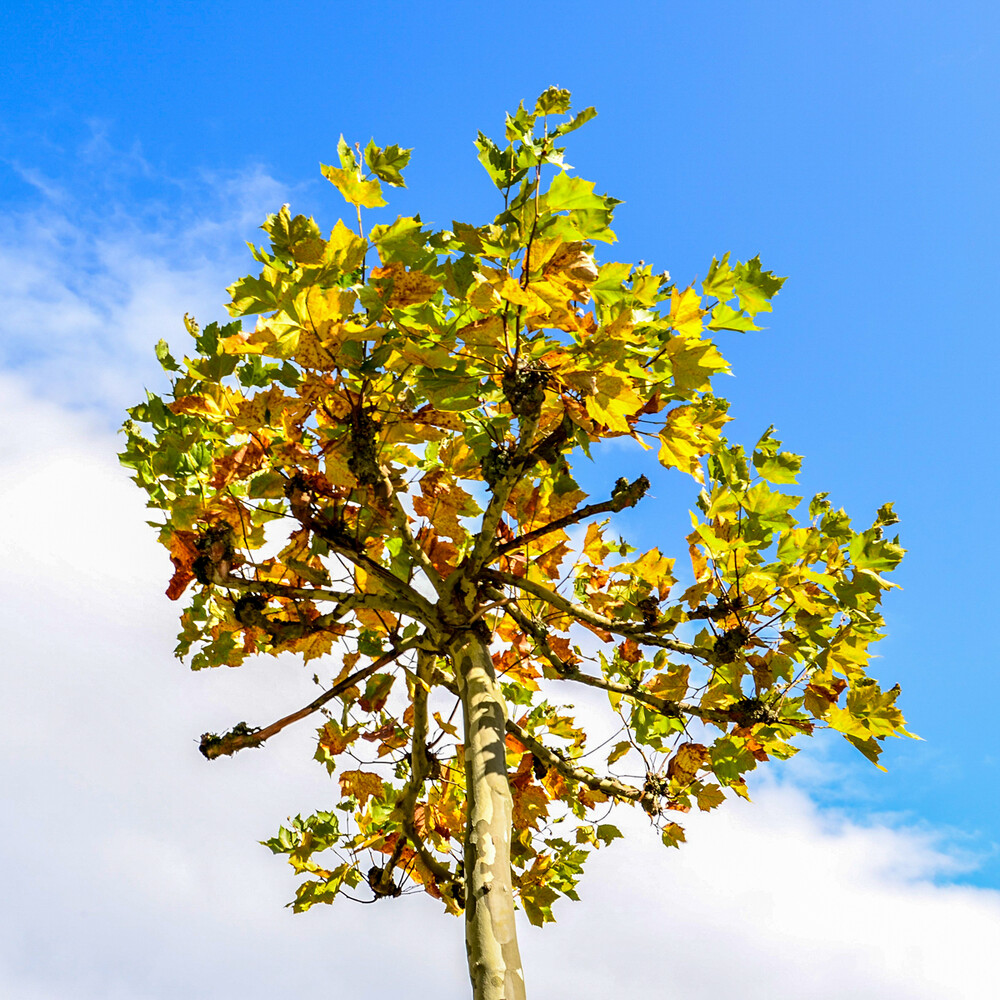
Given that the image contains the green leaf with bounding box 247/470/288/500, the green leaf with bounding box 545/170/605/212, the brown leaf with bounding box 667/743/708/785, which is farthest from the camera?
the brown leaf with bounding box 667/743/708/785

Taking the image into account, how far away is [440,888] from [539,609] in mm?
1744

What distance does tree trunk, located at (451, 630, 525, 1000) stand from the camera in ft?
7.89

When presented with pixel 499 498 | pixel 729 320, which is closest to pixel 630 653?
pixel 499 498

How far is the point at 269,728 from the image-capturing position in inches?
128

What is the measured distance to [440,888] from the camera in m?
4.13

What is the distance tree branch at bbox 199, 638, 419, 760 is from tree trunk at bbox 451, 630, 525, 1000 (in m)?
0.35

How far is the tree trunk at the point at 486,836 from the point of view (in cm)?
241

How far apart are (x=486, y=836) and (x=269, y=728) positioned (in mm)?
1079

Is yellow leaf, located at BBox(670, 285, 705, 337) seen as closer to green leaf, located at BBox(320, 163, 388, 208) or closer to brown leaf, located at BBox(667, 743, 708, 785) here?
green leaf, located at BBox(320, 163, 388, 208)

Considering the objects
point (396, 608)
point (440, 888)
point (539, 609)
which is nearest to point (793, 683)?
point (539, 609)

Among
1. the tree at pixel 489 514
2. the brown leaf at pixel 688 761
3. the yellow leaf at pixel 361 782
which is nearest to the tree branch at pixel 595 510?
the tree at pixel 489 514

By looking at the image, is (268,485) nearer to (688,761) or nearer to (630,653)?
(630,653)

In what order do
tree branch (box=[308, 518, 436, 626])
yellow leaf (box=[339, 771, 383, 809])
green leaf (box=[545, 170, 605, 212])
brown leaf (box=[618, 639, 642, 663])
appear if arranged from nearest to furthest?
1. green leaf (box=[545, 170, 605, 212])
2. tree branch (box=[308, 518, 436, 626])
3. brown leaf (box=[618, 639, 642, 663])
4. yellow leaf (box=[339, 771, 383, 809])

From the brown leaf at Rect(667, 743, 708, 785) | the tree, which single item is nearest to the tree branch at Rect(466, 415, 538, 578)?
the tree
